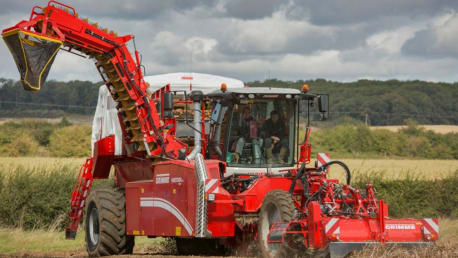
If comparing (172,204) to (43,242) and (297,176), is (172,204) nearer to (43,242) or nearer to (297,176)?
(297,176)

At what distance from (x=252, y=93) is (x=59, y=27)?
11.5 feet

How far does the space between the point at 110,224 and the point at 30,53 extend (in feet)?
11.7

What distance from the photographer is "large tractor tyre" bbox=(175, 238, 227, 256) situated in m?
13.2

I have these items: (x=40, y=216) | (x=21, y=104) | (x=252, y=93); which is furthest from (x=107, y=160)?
(x=21, y=104)

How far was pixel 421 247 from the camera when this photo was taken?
9609mm

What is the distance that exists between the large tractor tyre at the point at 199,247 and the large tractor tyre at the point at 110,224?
1082mm

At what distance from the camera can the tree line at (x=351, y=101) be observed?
68062mm

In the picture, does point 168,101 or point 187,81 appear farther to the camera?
point 187,81

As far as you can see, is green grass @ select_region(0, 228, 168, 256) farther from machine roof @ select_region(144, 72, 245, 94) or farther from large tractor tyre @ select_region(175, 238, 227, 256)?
machine roof @ select_region(144, 72, 245, 94)

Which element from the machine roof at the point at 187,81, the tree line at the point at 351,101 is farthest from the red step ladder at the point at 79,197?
the tree line at the point at 351,101

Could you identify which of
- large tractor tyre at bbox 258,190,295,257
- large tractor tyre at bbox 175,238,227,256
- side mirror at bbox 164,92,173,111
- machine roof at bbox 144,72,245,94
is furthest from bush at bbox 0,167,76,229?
large tractor tyre at bbox 258,190,295,257

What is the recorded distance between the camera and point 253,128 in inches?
464

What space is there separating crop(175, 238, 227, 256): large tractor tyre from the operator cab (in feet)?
7.00

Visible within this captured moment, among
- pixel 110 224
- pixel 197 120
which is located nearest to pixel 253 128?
pixel 197 120
